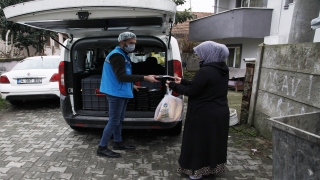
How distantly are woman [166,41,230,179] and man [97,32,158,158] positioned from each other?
67 centimetres

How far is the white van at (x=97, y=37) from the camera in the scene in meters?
2.65

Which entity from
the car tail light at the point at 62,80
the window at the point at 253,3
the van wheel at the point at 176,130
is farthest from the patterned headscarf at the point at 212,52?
the window at the point at 253,3

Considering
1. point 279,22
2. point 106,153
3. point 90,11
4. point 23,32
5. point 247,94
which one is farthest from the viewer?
point 23,32

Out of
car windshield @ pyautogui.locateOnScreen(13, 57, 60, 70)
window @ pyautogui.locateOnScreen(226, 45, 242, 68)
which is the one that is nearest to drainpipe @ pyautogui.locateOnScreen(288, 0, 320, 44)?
car windshield @ pyautogui.locateOnScreen(13, 57, 60, 70)

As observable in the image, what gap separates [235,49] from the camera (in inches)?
470

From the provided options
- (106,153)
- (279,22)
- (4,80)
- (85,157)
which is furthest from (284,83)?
(4,80)

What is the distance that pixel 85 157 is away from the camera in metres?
3.47

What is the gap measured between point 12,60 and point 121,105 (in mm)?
7204

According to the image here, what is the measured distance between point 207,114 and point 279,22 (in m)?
7.81

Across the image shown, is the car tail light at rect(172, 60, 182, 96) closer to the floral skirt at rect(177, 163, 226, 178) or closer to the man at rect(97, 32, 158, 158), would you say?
the man at rect(97, 32, 158, 158)

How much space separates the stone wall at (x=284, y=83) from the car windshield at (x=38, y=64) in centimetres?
523

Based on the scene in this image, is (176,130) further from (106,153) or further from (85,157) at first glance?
(85,157)

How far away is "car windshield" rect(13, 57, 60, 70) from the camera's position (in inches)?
255

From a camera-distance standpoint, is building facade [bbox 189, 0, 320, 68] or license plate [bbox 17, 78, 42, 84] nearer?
license plate [bbox 17, 78, 42, 84]
